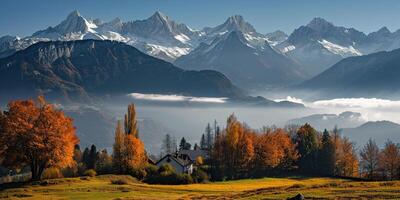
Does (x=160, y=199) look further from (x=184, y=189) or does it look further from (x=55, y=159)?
(x=55, y=159)

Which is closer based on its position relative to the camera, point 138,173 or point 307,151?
point 138,173

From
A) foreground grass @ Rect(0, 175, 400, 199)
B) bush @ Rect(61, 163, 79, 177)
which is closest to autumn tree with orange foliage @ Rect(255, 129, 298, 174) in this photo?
bush @ Rect(61, 163, 79, 177)

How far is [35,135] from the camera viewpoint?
86500mm

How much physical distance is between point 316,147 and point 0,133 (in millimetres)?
93280

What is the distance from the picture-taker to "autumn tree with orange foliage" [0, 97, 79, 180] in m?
86.6

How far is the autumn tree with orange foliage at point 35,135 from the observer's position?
86.6 meters

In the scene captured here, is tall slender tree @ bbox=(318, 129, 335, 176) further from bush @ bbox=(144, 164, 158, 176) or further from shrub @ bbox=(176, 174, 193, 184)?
shrub @ bbox=(176, 174, 193, 184)

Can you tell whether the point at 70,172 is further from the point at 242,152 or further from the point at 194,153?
the point at 194,153

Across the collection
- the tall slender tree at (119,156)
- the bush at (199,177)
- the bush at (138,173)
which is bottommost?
the bush at (199,177)

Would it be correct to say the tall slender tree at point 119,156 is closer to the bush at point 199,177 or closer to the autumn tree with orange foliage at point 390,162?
the bush at point 199,177

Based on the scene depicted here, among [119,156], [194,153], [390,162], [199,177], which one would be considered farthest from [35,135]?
[194,153]

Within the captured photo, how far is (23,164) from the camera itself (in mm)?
93000

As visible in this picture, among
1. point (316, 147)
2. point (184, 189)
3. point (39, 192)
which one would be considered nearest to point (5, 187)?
point (39, 192)

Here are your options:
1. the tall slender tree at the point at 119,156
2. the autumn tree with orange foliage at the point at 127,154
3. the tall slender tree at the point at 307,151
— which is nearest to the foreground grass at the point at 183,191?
the autumn tree with orange foliage at the point at 127,154
